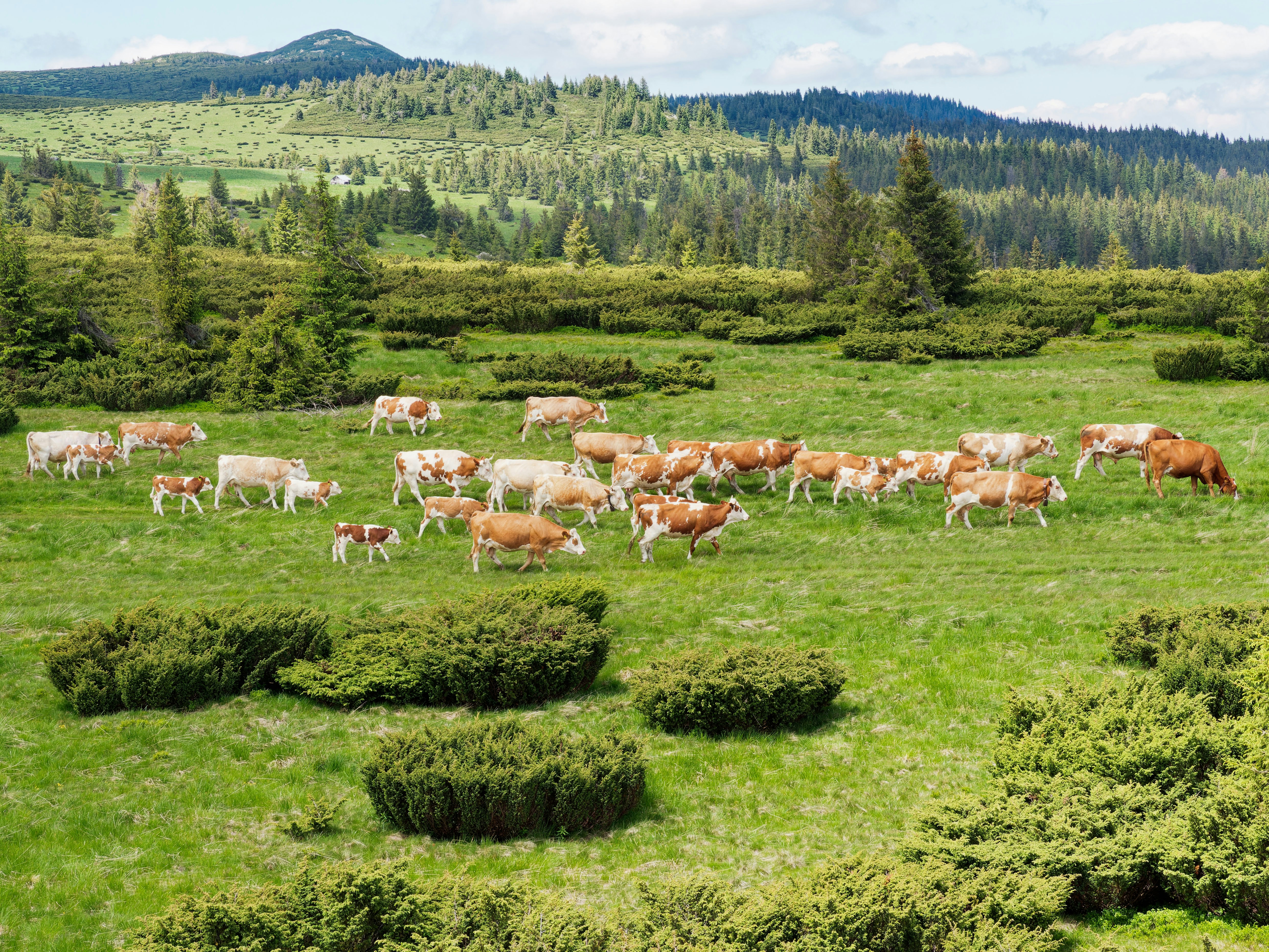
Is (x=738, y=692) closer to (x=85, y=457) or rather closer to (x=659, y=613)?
(x=659, y=613)

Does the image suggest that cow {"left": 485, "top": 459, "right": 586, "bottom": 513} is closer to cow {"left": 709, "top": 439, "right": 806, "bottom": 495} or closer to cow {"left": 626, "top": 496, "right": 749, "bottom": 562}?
cow {"left": 626, "top": 496, "right": 749, "bottom": 562}

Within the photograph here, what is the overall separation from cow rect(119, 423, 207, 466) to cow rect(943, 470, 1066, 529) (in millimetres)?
23059

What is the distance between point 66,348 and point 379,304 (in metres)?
16.4

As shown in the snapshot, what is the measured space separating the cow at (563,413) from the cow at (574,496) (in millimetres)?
7664

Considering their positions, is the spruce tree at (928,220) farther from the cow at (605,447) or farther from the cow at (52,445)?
the cow at (52,445)

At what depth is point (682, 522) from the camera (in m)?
20.9

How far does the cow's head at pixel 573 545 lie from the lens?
2048cm

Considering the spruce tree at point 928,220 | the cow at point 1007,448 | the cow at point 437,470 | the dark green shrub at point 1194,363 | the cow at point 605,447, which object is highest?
the spruce tree at point 928,220

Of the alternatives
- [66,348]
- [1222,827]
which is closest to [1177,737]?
[1222,827]

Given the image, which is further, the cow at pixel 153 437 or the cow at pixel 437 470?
the cow at pixel 153 437

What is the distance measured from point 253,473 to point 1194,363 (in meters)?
33.1

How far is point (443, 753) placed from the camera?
1048 cm

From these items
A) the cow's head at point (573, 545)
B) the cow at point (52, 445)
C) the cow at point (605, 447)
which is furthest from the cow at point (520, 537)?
the cow at point (52, 445)

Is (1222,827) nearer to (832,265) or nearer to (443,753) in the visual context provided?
(443,753)
